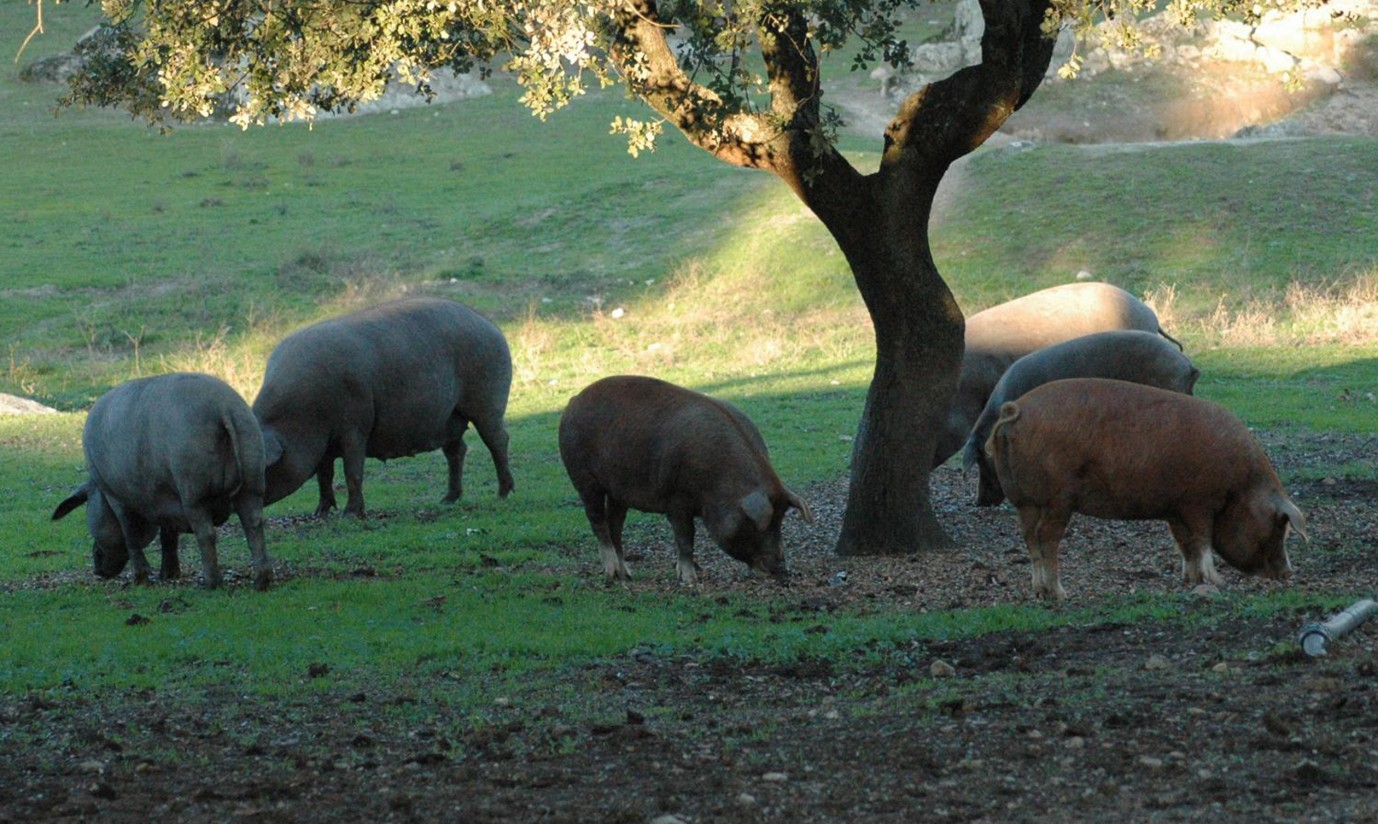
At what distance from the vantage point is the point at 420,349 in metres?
16.3

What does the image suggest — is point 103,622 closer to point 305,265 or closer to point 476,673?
point 476,673

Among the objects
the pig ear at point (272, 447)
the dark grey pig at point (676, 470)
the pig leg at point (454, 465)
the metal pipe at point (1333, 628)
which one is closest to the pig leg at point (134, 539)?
the pig ear at point (272, 447)

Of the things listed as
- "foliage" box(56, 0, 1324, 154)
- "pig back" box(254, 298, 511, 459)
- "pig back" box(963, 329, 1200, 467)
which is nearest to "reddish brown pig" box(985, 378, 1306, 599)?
"foliage" box(56, 0, 1324, 154)

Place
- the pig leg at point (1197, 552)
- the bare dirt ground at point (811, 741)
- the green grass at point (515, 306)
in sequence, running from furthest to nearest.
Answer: the pig leg at point (1197, 552) → the green grass at point (515, 306) → the bare dirt ground at point (811, 741)

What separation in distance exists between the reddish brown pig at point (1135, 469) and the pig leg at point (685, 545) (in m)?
2.36

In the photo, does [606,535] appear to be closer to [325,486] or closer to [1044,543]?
[1044,543]

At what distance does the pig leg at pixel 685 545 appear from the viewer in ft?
39.2

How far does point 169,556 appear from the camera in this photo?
1297cm

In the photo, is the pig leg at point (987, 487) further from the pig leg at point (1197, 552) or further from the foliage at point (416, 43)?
the foliage at point (416, 43)

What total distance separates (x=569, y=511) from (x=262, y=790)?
9.04 meters

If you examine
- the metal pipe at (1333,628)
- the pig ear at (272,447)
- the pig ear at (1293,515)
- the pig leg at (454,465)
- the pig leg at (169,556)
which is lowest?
the pig leg at (454,465)

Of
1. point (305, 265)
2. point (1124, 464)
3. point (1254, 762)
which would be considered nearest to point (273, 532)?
point (1124, 464)

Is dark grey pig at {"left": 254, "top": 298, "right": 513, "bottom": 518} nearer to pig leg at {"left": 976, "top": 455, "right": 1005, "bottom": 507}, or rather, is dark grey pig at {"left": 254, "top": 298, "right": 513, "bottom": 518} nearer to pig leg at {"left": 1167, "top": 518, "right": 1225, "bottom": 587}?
pig leg at {"left": 976, "top": 455, "right": 1005, "bottom": 507}

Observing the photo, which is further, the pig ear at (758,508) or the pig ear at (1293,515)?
the pig ear at (758,508)
